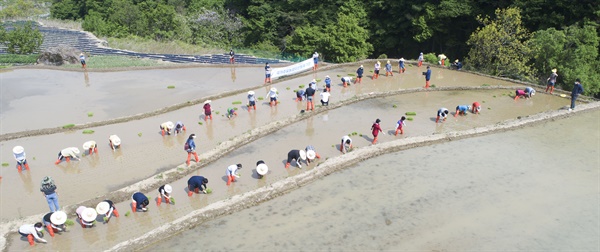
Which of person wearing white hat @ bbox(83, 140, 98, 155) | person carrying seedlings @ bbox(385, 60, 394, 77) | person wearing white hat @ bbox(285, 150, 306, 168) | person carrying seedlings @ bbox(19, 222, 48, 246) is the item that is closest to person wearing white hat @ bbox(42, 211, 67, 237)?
person carrying seedlings @ bbox(19, 222, 48, 246)

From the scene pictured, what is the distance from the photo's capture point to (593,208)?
1379cm

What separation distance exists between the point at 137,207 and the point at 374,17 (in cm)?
3960

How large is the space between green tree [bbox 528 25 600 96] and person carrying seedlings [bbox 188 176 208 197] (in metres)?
25.6

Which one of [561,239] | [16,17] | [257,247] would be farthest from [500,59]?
[16,17]

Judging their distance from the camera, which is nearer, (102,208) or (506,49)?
(102,208)

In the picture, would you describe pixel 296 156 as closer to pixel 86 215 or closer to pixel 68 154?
pixel 86 215

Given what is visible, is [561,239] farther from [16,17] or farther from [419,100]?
[16,17]

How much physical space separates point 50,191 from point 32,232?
1.34 metres

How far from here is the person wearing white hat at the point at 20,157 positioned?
1547cm

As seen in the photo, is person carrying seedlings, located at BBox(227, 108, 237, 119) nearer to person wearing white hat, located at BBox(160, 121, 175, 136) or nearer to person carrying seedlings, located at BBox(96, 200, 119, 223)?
person wearing white hat, located at BBox(160, 121, 175, 136)

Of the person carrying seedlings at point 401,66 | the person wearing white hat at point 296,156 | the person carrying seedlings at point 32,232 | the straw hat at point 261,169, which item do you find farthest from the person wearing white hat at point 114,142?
the person carrying seedlings at point 401,66

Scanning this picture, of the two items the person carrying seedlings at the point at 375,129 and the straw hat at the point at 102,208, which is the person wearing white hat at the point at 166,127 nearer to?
the straw hat at the point at 102,208

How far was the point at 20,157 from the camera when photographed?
51.3 feet

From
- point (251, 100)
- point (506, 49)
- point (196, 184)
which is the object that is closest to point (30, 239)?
point (196, 184)
